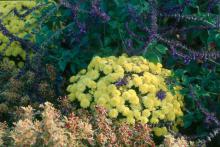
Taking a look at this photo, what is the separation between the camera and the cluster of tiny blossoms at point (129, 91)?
3430mm

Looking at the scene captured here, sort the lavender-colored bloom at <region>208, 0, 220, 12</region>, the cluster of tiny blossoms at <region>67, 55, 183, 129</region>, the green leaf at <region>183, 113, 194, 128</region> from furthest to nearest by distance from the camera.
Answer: the lavender-colored bloom at <region>208, 0, 220, 12</region> < the green leaf at <region>183, 113, 194, 128</region> < the cluster of tiny blossoms at <region>67, 55, 183, 129</region>

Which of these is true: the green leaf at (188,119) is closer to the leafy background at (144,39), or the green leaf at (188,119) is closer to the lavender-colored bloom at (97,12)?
the leafy background at (144,39)

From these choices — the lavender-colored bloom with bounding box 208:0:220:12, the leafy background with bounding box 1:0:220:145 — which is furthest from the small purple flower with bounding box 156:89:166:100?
the lavender-colored bloom with bounding box 208:0:220:12

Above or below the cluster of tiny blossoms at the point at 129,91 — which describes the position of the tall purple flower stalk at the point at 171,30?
above

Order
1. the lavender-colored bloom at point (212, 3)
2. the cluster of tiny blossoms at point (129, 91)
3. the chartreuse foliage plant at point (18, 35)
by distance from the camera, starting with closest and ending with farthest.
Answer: the cluster of tiny blossoms at point (129, 91) → the lavender-colored bloom at point (212, 3) → the chartreuse foliage plant at point (18, 35)

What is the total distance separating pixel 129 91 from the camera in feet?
11.4

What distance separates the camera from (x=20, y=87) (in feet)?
12.7

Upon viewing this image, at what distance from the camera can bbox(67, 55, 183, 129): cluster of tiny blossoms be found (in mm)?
3430

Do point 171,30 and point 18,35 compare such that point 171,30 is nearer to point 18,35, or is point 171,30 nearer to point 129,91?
point 129,91

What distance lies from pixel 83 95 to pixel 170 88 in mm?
646

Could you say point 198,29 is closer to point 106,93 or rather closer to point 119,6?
point 119,6

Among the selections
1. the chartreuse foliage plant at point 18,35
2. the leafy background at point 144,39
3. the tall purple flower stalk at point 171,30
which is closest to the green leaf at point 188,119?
the leafy background at point 144,39

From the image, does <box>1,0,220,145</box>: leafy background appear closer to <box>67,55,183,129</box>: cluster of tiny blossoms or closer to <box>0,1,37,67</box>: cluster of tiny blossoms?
<box>67,55,183,129</box>: cluster of tiny blossoms

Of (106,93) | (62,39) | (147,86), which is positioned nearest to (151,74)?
(147,86)
